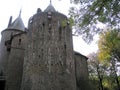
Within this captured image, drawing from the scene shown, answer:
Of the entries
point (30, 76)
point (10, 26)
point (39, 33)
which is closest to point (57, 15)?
point (39, 33)

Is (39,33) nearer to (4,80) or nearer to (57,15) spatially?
(57,15)

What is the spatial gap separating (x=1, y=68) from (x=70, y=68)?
43.4ft

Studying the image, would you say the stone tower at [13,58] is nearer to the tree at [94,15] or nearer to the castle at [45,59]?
the castle at [45,59]

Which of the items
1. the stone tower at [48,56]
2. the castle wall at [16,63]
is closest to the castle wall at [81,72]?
the stone tower at [48,56]

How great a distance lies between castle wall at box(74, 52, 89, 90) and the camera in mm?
25469

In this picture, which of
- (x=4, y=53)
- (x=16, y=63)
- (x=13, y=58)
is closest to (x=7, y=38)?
(x=4, y=53)

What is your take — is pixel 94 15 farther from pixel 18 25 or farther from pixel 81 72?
pixel 18 25

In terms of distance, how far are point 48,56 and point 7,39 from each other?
1427 cm

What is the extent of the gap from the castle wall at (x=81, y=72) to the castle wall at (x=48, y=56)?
21.1ft

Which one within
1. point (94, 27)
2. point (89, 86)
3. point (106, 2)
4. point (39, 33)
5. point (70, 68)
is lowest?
point (89, 86)

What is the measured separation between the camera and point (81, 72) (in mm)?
27656

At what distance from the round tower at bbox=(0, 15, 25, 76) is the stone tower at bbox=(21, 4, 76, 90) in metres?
8.14

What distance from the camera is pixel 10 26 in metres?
32.6

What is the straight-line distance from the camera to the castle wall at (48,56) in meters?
17.7
